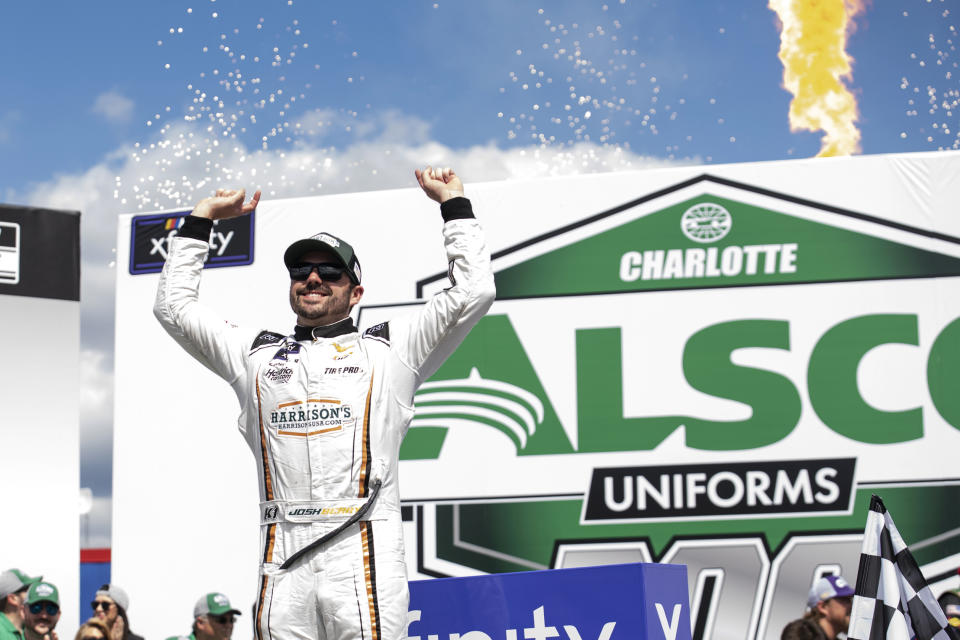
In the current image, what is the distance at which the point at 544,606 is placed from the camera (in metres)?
3.17

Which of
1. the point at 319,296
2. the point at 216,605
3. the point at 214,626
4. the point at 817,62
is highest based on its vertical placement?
the point at 817,62

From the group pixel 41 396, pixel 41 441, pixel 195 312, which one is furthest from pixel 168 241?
pixel 195 312

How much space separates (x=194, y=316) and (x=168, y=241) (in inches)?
236

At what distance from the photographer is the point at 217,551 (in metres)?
8.35

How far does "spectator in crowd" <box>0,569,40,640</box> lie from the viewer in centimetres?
570

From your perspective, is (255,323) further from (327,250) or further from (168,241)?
(327,250)

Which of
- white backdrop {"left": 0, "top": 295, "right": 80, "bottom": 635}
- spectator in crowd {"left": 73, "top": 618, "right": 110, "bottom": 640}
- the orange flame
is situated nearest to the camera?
spectator in crowd {"left": 73, "top": 618, "right": 110, "bottom": 640}

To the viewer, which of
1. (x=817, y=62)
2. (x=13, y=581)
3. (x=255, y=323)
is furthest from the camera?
(x=817, y=62)

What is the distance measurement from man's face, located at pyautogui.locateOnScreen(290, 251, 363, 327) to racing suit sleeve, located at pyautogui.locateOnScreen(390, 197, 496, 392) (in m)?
0.16

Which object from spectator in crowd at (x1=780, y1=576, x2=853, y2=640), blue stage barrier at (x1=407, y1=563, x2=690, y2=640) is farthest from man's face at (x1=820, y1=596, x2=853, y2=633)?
blue stage barrier at (x1=407, y1=563, x2=690, y2=640)

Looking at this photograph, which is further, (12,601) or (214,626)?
(214,626)

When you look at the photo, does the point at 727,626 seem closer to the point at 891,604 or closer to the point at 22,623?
→ the point at 891,604

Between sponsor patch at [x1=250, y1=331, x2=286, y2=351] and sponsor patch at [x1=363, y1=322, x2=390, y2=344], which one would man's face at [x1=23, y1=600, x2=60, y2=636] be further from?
sponsor patch at [x1=363, y1=322, x2=390, y2=344]

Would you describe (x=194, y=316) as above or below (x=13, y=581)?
above
